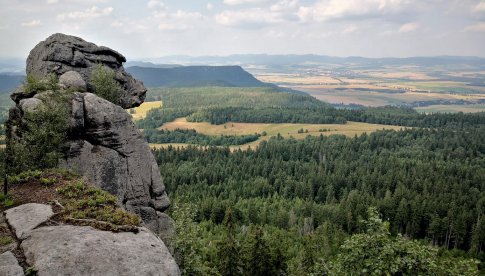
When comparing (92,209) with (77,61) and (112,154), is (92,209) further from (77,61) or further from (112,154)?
(77,61)

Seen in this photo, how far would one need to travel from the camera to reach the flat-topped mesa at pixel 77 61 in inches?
1752

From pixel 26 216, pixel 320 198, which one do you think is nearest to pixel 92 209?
pixel 26 216

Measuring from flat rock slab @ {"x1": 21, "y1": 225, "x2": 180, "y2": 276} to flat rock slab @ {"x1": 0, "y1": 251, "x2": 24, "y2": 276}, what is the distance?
1.59ft

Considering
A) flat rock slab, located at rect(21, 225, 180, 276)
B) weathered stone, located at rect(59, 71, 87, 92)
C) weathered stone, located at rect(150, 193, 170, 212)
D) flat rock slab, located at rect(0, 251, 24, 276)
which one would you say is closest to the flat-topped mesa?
weathered stone, located at rect(59, 71, 87, 92)

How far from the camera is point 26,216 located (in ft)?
68.0

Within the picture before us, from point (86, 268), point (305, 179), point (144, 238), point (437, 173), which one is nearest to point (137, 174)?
point (144, 238)

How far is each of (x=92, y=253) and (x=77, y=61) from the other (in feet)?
113

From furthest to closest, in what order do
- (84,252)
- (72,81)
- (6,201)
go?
(72,81) → (6,201) → (84,252)

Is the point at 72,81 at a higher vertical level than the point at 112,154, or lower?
higher

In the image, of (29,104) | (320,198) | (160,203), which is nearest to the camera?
(29,104)

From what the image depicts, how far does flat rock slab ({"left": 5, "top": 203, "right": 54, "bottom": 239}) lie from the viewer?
1933 centimetres

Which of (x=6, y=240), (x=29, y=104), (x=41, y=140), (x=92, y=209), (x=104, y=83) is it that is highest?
(x=104, y=83)

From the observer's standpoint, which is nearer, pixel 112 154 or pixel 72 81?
pixel 112 154

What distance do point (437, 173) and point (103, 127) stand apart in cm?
14574
